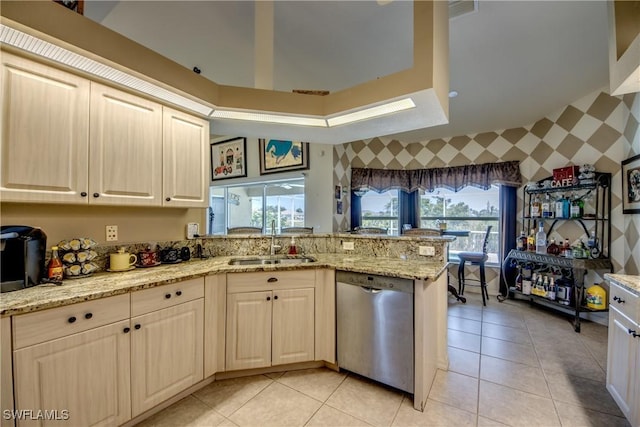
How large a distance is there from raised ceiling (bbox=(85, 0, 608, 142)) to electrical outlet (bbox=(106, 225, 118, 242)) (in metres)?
2.23

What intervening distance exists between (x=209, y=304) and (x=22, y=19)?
5.83 ft

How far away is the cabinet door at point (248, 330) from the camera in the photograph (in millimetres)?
1982

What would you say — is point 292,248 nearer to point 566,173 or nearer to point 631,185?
point 566,173

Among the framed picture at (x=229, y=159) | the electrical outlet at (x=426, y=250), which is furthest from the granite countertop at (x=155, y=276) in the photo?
the framed picture at (x=229, y=159)

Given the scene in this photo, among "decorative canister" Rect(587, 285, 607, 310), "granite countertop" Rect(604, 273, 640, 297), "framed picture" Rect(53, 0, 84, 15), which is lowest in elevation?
"decorative canister" Rect(587, 285, 607, 310)

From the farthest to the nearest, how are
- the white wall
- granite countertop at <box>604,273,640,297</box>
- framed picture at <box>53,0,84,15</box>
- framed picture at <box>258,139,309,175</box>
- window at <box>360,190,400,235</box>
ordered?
1. window at <box>360,190,400,235</box>
2. framed picture at <box>258,139,309,175</box>
3. the white wall
4. framed picture at <box>53,0,84,15</box>
5. granite countertop at <box>604,273,640,297</box>

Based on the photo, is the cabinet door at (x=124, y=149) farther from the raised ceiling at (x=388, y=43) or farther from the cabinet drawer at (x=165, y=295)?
the raised ceiling at (x=388, y=43)

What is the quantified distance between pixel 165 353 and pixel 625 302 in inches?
110

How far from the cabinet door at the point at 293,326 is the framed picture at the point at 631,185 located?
11.4 ft

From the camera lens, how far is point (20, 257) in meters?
1.38

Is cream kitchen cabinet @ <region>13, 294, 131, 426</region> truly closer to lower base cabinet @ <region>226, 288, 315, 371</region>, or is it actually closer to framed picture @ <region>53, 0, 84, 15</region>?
lower base cabinet @ <region>226, 288, 315, 371</region>

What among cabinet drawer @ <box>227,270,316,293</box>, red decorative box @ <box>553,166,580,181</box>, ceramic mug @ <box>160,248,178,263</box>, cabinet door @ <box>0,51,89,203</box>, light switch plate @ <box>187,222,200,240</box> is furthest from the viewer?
red decorative box @ <box>553,166,580,181</box>

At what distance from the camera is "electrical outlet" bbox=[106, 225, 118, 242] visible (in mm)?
1930

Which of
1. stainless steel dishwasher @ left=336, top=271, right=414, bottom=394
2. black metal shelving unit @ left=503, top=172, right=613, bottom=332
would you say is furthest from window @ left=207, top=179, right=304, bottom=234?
black metal shelving unit @ left=503, top=172, right=613, bottom=332
